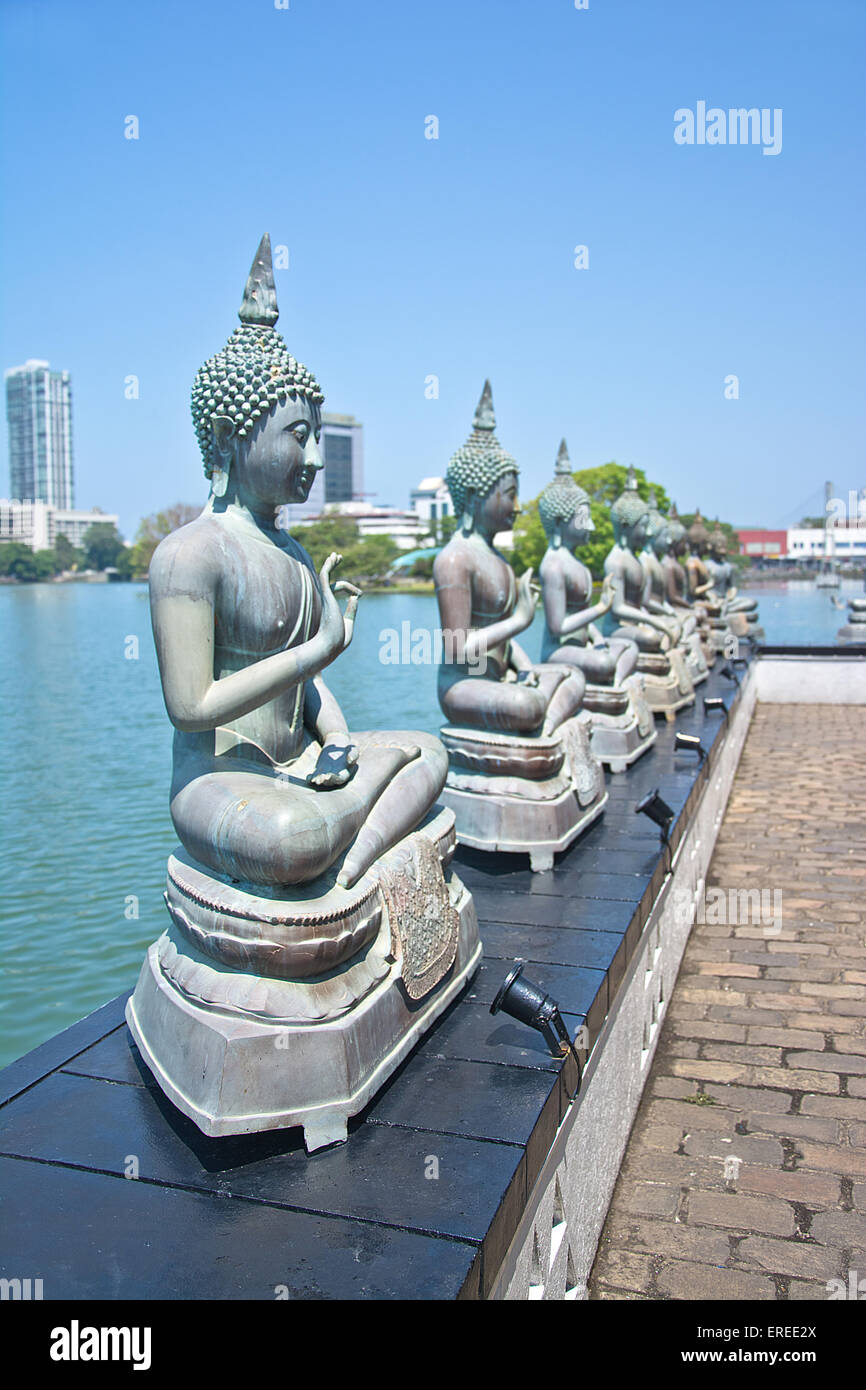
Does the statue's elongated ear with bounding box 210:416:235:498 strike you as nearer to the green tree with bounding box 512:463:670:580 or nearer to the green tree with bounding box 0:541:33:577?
the green tree with bounding box 512:463:670:580

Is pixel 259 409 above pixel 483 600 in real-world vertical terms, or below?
above

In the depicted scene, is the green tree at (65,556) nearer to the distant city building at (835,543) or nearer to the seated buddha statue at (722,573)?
the distant city building at (835,543)

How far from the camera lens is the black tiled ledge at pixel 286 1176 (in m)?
2.28

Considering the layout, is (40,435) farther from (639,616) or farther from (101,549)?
(639,616)

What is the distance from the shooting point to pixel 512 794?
5.20 m

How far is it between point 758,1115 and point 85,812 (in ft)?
21.2

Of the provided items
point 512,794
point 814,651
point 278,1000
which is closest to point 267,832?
point 278,1000

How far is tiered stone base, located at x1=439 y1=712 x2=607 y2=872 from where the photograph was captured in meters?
5.16

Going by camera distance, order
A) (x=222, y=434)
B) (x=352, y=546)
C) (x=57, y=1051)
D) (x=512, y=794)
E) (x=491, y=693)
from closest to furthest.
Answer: (x=222, y=434)
(x=57, y=1051)
(x=512, y=794)
(x=491, y=693)
(x=352, y=546)

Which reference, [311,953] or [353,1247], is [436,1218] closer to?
[353,1247]

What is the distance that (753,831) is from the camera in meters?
8.70

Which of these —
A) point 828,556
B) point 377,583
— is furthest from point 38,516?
point 828,556

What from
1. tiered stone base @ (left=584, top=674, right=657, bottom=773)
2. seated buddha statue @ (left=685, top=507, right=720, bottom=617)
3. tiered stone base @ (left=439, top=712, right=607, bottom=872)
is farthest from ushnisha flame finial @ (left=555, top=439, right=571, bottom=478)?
seated buddha statue @ (left=685, top=507, right=720, bottom=617)

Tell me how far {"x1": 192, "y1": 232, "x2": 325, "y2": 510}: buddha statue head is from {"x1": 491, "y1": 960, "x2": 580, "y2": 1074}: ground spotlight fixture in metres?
1.53
